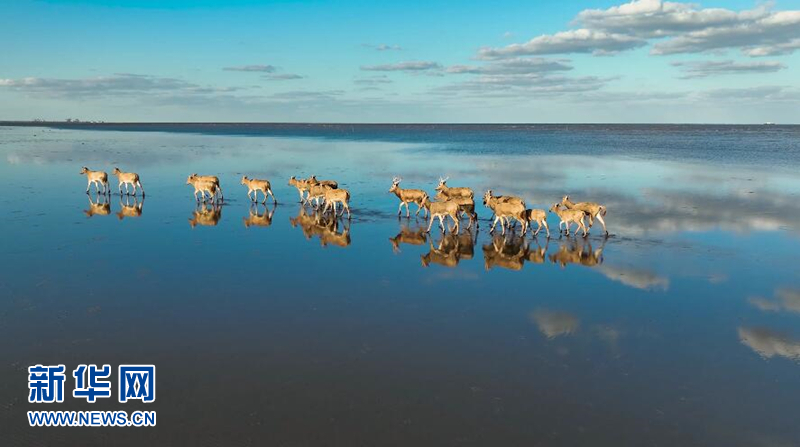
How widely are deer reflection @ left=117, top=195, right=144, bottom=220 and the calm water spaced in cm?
25

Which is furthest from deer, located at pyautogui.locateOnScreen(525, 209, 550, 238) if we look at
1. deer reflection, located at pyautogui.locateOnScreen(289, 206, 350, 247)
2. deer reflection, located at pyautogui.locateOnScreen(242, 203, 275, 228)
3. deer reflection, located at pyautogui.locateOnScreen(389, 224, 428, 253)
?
deer reflection, located at pyautogui.locateOnScreen(242, 203, 275, 228)

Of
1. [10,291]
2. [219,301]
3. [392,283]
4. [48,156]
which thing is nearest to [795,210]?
[392,283]

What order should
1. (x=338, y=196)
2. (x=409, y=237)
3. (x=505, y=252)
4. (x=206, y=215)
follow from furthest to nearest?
(x=338, y=196) → (x=206, y=215) → (x=409, y=237) → (x=505, y=252)

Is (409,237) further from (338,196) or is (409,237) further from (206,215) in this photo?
(206,215)

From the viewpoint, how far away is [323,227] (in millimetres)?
20141

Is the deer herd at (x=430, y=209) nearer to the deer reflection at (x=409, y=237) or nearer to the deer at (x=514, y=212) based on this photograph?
the deer at (x=514, y=212)

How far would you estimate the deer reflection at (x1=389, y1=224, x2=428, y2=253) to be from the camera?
17938mm

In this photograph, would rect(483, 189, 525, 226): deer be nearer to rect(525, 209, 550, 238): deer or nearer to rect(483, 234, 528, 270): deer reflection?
rect(525, 209, 550, 238): deer

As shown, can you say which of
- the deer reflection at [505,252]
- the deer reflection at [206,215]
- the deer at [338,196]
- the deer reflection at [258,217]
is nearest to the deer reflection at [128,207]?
the deer reflection at [206,215]

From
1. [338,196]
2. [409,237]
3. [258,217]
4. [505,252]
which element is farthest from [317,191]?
[505,252]

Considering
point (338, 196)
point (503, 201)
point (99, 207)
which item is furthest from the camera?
point (99, 207)

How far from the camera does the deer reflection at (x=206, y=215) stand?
66.5ft

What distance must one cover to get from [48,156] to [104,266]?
4010cm

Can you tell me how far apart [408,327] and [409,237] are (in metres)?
8.15
